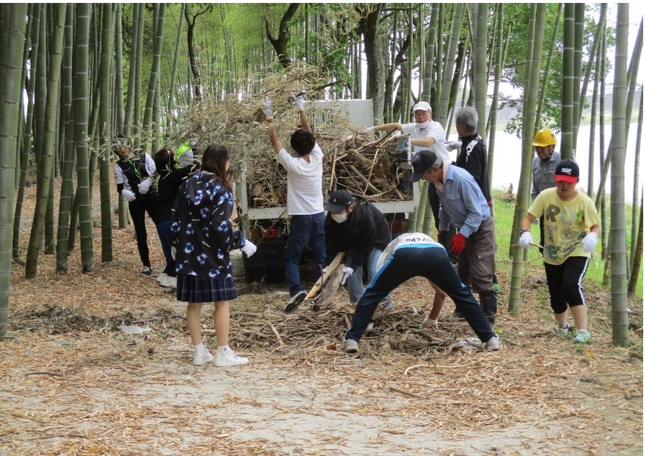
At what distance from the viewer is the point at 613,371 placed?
15.1 ft

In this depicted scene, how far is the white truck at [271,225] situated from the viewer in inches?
295

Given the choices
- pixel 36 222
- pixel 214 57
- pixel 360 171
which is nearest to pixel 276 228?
pixel 360 171

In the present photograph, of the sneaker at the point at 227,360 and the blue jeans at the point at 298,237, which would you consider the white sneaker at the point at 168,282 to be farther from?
the sneaker at the point at 227,360

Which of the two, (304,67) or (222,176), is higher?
(304,67)

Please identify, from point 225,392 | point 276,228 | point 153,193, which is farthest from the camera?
point 153,193

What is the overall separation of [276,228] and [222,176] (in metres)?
2.89

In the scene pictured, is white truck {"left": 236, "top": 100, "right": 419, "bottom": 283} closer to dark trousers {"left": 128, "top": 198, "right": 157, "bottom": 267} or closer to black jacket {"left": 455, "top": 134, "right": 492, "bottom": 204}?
dark trousers {"left": 128, "top": 198, "right": 157, "bottom": 267}

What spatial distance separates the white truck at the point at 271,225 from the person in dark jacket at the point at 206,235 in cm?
249

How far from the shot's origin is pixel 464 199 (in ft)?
18.0

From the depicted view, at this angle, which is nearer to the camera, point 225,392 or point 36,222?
point 225,392

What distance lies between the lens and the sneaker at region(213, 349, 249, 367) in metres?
4.89

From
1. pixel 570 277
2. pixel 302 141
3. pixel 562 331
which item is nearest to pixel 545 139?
pixel 570 277

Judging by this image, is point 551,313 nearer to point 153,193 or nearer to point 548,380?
point 548,380

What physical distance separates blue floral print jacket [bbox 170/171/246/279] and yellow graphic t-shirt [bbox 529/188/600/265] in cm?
225
